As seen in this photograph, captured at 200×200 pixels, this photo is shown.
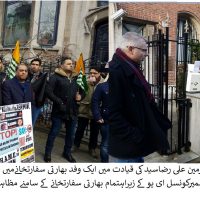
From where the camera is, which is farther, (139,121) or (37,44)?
(37,44)

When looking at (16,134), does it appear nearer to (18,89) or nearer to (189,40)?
(18,89)

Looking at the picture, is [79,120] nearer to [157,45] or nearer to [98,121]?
[98,121]

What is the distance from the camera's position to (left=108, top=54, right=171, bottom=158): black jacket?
102 inches

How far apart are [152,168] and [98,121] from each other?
1.03 meters

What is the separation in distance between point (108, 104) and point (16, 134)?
0.75 metres

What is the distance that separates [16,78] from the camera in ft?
11.7

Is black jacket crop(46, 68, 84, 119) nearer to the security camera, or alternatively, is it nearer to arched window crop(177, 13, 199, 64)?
the security camera

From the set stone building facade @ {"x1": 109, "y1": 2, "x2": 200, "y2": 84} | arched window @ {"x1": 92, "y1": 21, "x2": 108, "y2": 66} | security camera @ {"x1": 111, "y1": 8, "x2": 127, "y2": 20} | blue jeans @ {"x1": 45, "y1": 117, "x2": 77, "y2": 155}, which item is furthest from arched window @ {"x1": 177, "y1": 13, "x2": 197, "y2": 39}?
blue jeans @ {"x1": 45, "y1": 117, "x2": 77, "y2": 155}

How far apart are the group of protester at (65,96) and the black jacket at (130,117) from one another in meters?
0.83

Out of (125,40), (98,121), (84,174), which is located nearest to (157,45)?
(98,121)

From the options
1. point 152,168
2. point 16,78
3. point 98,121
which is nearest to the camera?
point 152,168

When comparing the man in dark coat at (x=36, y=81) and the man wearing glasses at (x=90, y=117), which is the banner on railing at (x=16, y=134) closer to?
the man in dark coat at (x=36, y=81)

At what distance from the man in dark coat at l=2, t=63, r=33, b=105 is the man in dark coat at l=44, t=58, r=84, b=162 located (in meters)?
0.25

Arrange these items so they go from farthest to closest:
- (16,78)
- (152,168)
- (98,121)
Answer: (98,121) < (16,78) < (152,168)
